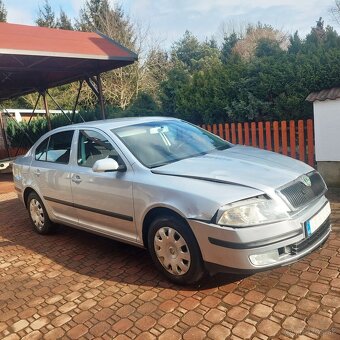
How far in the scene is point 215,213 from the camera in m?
2.86

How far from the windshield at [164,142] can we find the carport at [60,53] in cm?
428

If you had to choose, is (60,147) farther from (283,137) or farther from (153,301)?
(283,137)

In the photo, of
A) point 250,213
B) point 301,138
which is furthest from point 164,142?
point 301,138

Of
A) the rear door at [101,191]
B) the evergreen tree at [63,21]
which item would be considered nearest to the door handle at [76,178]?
the rear door at [101,191]

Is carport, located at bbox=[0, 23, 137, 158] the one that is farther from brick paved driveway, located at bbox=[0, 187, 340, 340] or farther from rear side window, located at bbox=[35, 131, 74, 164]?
brick paved driveway, located at bbox=[0, 187, 340, 340]

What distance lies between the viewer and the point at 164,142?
4.05 meters

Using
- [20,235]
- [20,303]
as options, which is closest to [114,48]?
[20,235]

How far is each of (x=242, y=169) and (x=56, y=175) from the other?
8.42 ft

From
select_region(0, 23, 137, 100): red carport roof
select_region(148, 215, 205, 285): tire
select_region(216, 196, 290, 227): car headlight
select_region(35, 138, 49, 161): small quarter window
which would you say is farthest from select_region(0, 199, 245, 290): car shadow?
select_region(0, 23, 137, 100): red carport roof

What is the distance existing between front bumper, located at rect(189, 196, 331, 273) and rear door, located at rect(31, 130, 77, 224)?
2125mm

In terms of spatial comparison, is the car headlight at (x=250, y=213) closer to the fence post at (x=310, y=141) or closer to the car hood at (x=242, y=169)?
the car hood at (x=242, y=169)

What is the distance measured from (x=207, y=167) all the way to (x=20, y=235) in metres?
3.58

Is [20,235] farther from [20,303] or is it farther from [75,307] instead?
[75,307]

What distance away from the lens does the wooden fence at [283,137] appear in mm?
6746
